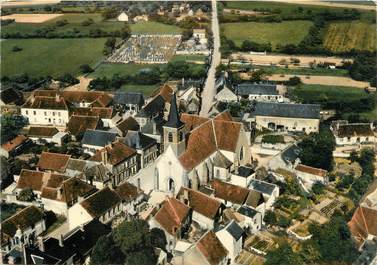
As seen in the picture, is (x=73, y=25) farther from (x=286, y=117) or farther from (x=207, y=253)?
(x=207, y=253)

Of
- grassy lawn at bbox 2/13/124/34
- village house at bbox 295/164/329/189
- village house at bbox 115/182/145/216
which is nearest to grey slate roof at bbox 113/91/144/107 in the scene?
village house at bbox 115/182/145/216

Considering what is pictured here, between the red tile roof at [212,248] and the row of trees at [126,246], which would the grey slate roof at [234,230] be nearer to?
the red tile roof at [212,248]

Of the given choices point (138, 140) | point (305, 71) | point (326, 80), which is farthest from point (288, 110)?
point (305, 71)

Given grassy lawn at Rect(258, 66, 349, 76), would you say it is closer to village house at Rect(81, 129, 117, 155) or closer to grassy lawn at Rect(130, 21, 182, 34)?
grassy lawn at Rect(130, 21, 182, 34)

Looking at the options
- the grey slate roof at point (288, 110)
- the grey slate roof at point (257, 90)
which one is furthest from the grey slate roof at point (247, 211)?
the grey slate roof at point (257, 90)

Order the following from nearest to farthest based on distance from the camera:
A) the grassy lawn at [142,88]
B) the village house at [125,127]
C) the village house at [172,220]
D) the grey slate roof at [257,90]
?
the village house at [172,220] < the village house at [125,127] < the grey slate roof at [257,90] < the grassy lawn at [142,88]

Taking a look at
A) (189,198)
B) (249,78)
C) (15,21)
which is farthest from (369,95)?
(15,21)
